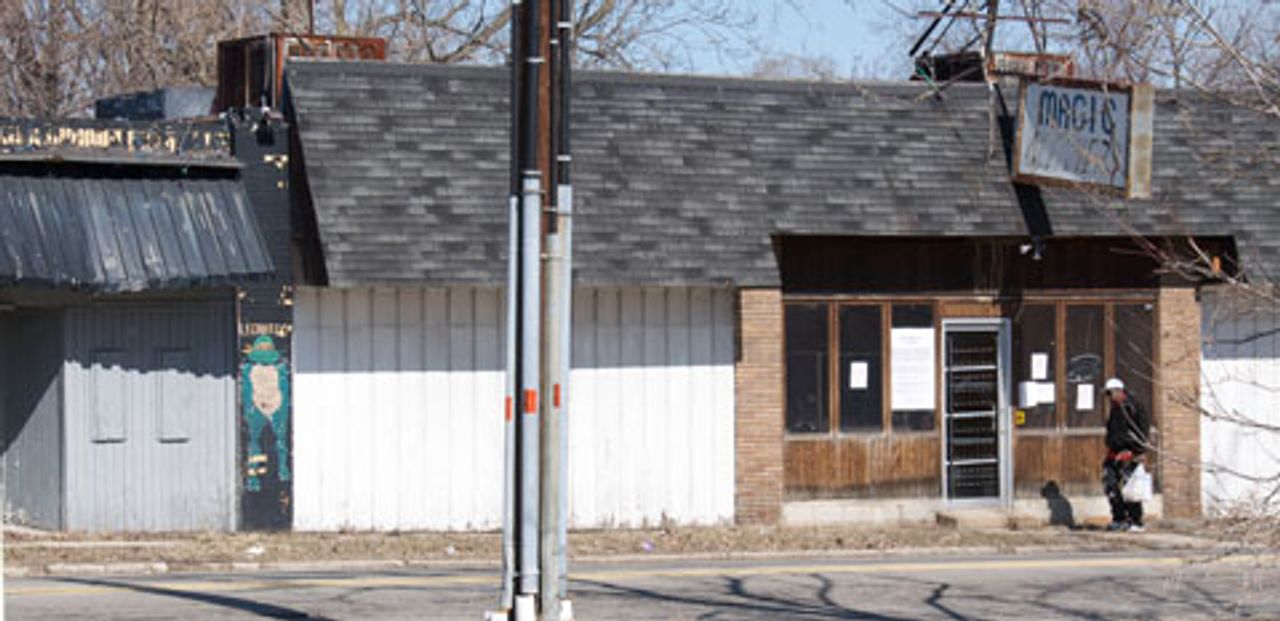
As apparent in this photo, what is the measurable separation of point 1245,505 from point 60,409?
40.4ft

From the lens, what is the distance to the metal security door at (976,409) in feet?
72.1

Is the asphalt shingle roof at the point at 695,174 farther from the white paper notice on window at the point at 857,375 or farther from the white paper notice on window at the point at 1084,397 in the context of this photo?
the white paper notice on window at the point at 1084,397

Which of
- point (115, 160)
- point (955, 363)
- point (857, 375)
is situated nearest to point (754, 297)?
point (857, 375)

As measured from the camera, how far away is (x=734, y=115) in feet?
70.7

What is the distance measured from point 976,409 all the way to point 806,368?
2.20 metres

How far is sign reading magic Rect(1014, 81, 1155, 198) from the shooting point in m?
19.0

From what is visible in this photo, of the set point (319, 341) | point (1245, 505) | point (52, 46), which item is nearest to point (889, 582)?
point (1245, 505)

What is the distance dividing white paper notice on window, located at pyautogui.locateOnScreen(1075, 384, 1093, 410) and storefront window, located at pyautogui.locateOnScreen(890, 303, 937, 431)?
5.97 feet

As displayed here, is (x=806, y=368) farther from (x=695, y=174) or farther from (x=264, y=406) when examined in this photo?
(x=264, y=406)

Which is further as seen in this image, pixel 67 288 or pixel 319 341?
pixel 319 341

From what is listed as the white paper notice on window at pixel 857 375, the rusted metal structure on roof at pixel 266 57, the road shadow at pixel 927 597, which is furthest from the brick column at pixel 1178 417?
the rusted metal structure on roof at pixel 266 57

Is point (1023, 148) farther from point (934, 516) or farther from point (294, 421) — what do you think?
point (294, 421)

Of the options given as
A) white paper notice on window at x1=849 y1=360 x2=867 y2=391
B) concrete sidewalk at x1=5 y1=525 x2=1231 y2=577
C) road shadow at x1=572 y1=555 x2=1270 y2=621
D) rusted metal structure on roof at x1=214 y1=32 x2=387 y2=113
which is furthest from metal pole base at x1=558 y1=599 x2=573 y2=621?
white paper notice on window at x1=849 y1=360 x2=867 y2=391

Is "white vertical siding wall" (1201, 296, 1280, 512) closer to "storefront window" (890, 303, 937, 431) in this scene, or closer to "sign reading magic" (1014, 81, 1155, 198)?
"sign reading magic" (1014, 81, 1155, 198)
